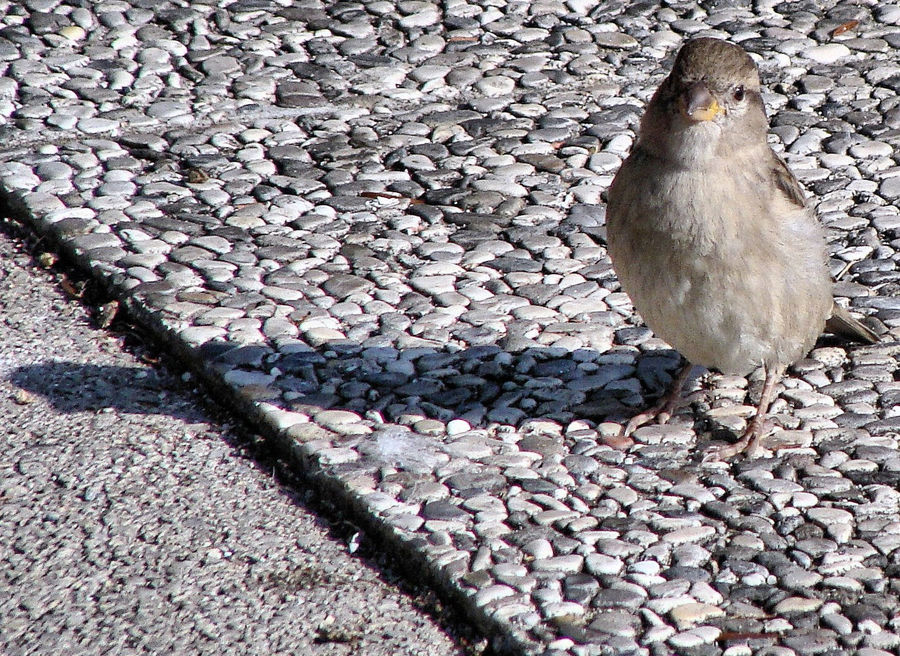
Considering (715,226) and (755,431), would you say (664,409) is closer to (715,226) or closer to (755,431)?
(755,431)

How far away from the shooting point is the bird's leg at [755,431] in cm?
409

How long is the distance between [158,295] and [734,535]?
7.21 ft

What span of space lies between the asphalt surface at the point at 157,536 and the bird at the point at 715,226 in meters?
1.13

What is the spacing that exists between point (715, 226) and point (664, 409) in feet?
2.23

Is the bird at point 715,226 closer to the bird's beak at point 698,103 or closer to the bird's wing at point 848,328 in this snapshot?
the bird's beak at point 698,103

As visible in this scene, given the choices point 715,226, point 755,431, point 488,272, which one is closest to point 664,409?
point 755,431

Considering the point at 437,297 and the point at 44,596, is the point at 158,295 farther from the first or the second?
the point at 44,596

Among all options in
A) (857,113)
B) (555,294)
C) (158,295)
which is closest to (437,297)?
(555,294)

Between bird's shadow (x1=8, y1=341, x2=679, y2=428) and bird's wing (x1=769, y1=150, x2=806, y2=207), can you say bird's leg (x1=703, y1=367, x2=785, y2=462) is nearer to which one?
bird's shadow (x1=8, y1=341, x2=679, y2=428)

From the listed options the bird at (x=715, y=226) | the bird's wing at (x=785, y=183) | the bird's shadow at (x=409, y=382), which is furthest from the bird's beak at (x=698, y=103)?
the bird's shadow at (x=409, y=382)

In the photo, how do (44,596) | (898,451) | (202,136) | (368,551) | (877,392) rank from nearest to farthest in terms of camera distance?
1. (44,596)
2. (368,551)
3. (898,451)
4. (877,392)
5. (202,136)

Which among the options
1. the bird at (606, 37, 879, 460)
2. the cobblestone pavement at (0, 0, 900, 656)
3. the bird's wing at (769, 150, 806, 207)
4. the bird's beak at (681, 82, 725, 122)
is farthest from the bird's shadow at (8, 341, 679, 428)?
the bird's beak at (681, 82, 725, 122)

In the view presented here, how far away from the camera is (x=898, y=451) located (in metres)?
4.05

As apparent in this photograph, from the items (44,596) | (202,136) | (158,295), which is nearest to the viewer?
(44,596)
